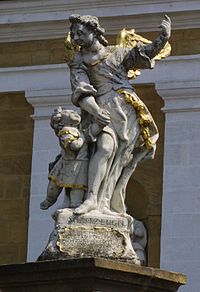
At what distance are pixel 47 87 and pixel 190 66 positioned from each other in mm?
2028

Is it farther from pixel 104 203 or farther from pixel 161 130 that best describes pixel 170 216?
pixel 104 203

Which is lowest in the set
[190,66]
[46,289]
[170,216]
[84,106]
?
[46,289]

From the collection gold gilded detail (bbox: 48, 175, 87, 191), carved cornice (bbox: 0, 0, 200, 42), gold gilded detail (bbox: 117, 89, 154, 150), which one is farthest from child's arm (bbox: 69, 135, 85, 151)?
carved cornice (bbox: 0, 0, 200, 42)

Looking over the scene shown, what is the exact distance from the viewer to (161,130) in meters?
23.2

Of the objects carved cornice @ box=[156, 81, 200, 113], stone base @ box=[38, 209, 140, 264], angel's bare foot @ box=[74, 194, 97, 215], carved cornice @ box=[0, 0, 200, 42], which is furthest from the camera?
carved cornice @ box=[0, 0, 200, 42]

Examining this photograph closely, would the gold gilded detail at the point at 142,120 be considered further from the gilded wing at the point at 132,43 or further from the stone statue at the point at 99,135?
the gilded wing at the point at 132,43

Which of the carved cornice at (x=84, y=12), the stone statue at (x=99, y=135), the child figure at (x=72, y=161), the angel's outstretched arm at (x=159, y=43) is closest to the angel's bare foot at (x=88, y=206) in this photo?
the stone statue at (x=99, y=135)

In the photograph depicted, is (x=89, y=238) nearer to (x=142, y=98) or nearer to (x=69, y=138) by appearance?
(x=69, y=138)

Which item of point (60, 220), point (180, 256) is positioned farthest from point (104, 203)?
point (180, 256)

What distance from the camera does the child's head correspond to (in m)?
14.8

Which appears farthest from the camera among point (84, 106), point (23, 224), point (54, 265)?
point (23, 224)

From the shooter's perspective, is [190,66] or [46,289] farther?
[190,66]

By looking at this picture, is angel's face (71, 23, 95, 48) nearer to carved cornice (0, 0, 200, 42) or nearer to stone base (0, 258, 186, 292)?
stone base (0, 258, 186, 292)

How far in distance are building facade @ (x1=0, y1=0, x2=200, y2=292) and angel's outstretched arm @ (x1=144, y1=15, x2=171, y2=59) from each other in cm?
746
